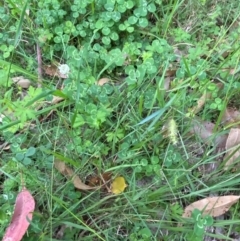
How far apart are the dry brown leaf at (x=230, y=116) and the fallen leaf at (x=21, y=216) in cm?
84

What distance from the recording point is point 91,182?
1.93m

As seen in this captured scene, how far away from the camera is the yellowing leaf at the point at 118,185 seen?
74.4 inches

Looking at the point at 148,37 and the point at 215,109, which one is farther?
the point at 148,37

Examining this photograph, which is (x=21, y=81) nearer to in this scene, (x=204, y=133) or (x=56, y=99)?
(x=56, y=99)

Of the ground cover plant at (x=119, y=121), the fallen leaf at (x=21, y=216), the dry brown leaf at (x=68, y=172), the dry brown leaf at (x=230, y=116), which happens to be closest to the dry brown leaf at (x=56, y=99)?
the ground cover plant at (x=119, y=121)

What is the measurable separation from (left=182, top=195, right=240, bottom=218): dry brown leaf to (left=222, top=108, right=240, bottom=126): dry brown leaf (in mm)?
323

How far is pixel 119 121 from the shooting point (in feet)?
6.48

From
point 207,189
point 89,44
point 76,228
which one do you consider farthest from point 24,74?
point 207,189

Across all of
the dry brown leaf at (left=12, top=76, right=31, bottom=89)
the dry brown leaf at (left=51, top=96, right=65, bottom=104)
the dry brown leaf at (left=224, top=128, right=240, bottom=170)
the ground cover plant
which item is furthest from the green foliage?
the dry brown leaf at (left=12, top=76, right=31, bottom=89)

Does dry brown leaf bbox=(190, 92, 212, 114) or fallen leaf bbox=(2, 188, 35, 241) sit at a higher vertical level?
dry brown leaf bbox=(190, 92, 212, 114)

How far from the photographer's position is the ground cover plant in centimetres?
185

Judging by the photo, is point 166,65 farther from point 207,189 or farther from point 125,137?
point 207,189

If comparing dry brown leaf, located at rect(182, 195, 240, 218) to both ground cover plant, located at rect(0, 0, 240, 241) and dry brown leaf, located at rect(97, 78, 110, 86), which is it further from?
dry brown leaf, located at rect(97, 78, 110, 86)

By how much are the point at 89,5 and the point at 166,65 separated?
458 millimetres
